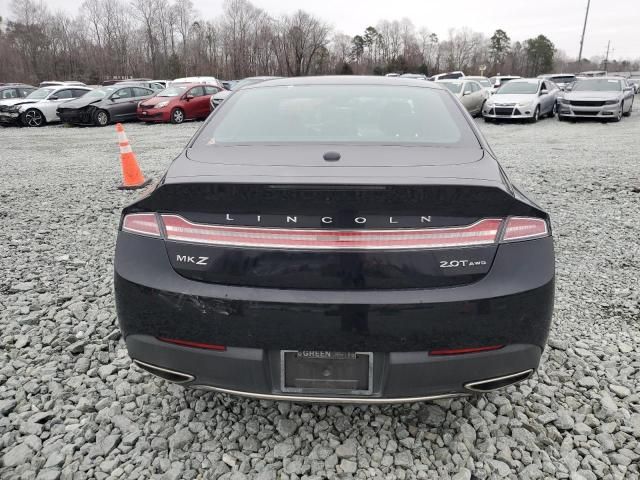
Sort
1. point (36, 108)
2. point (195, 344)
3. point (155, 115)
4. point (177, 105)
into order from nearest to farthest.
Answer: point (195, 344) → point (155, 115) → point (177, 105) → point (36, 108)

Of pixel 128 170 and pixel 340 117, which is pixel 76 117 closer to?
pixel 128 170

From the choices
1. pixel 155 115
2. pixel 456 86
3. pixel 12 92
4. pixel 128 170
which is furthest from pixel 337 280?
pixel 12 92

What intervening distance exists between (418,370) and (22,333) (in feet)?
8.55

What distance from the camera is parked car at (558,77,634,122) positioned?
1542 cm

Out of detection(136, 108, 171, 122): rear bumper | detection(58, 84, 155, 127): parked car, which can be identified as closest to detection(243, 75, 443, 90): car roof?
detection(136, 108, 171, 122): rear bumper

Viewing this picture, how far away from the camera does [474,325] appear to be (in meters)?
1.74

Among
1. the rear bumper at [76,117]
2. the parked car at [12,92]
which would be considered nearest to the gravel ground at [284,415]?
the rear bumper at [76,117]

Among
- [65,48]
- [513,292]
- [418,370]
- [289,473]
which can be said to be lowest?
[289,473]

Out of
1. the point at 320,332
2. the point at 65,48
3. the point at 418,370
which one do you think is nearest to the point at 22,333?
the point at 320,332

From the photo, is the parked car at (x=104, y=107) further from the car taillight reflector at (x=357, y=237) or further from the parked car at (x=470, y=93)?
the car taillight reflector at (x=357, y=237)

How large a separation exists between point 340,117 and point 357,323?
1342 millimetres

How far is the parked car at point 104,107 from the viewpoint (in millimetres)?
16109

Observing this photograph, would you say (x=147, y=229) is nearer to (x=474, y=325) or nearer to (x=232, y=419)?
(x=232, y=419)

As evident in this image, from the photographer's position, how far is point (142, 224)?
6.21 ft
